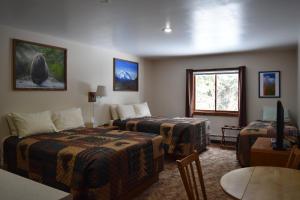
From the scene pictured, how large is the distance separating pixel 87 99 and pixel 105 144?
6.79 ft

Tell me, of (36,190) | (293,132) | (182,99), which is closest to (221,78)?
(182,99)

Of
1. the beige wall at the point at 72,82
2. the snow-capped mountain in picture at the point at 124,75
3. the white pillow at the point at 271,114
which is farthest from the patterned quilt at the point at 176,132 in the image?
the white pillow at the point at 271,114

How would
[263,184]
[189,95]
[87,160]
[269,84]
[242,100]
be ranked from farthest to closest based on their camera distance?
[189,95] → [242,100] → [269,84] → [87,160] → [263,184]

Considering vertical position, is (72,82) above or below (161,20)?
below

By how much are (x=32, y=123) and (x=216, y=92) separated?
4346mm

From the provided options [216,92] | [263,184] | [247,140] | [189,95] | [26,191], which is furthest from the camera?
[189,95]

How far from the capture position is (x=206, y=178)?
341cm

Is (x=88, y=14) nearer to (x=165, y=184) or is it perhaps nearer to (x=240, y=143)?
(x=165, y=184)

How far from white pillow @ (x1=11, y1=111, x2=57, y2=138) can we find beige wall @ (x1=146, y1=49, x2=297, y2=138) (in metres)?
3.64

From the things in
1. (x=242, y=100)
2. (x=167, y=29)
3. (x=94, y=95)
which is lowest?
(x=242, y=100)

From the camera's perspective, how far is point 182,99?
6367 millimetres

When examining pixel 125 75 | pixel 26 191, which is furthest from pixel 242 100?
pixel 26 191

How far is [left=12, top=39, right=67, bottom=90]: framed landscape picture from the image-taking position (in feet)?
11.4

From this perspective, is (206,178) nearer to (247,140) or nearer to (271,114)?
(247,140)
